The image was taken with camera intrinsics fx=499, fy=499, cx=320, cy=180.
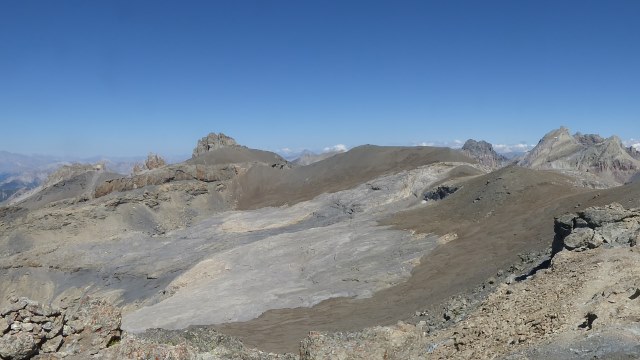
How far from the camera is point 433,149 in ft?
237

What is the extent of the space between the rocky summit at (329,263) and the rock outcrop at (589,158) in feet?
171

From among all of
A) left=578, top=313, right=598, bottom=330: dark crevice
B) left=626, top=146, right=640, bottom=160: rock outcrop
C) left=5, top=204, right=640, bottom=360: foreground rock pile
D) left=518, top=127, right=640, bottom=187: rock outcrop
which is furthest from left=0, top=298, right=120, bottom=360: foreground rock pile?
left=626, top=146, right=640, bottom=160: rock outcrop

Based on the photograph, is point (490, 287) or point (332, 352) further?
point (490, 287)

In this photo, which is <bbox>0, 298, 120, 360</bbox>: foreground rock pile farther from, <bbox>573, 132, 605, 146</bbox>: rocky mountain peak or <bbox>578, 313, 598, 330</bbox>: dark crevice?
<bbox>573, 132, 605, 146</bbox>: rocky mountain peak

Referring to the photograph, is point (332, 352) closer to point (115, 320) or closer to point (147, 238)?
point (115, 320)

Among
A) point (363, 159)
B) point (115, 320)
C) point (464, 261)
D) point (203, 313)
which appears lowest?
point (203, 313)

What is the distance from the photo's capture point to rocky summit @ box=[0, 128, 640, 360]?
10227mm

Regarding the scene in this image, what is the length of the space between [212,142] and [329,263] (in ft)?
220

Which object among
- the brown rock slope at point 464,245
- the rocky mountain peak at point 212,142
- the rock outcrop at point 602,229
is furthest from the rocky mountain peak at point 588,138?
the rock outcrop at point 602,229

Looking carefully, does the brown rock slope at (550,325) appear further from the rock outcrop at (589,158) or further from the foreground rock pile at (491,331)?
the rock outcrop at (589,158)

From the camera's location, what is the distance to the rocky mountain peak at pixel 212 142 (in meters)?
97.2

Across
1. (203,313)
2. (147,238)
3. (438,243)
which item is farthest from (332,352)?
(147,238)

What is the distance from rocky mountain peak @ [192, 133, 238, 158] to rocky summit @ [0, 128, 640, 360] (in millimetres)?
7666

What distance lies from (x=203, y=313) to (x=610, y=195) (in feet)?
83.0
